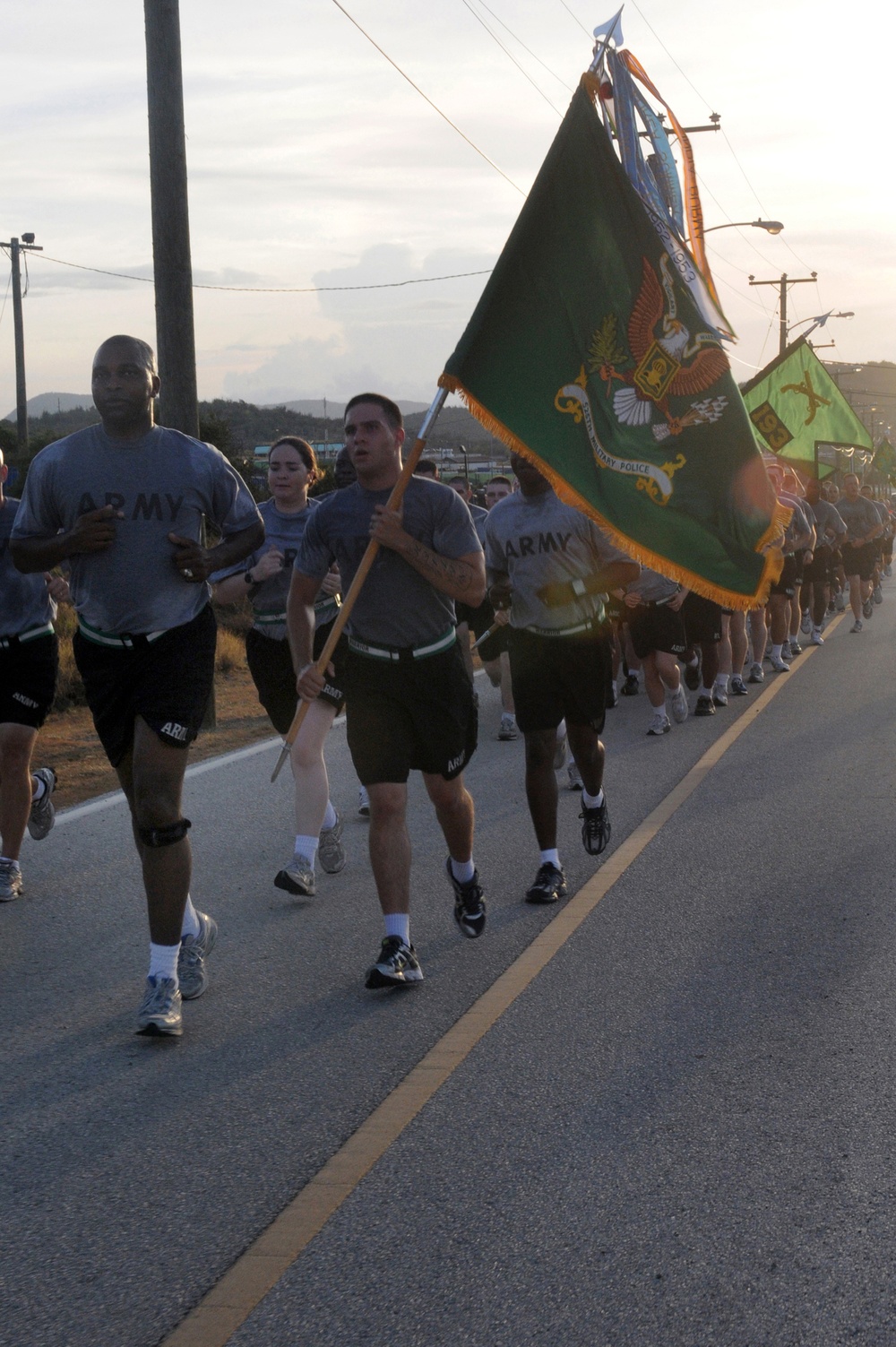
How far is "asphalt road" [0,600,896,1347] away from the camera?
3.37 meters

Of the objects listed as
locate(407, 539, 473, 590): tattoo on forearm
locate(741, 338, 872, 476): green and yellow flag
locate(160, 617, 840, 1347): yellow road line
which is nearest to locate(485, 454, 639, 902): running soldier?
locate(160, 617, 840, 1347): yellow road line

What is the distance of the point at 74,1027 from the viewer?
17.2 ft

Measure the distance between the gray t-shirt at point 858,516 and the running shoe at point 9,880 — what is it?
14.6m

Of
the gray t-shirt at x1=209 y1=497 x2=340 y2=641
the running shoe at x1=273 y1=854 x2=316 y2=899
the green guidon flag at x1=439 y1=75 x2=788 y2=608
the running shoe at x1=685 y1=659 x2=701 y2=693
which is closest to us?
the green guidon flag at x1=439 y1=75 x2=788 y2=608

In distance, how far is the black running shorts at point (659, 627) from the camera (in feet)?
39.5

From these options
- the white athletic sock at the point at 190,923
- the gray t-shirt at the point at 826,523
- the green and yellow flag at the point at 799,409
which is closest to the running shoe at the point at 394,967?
the white athletic sock at the point at 190,923

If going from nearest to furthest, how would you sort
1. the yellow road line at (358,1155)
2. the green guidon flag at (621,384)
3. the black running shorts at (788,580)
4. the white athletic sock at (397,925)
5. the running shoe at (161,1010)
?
1. the yellow road line at (358,1155)
2. the running shoe at (161,1010)
3. the white athletic sock at (397,925)
4. the green guidon flag at (621,384)
5. the black running shorts at (788,580)

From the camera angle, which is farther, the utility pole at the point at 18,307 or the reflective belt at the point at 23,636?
the utility pole at the point at 18,307

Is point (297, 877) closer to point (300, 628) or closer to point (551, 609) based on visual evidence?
point (300, 628)

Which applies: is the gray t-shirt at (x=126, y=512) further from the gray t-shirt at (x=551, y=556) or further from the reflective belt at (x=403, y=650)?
the gray t-shirt at (x=551, y=556)

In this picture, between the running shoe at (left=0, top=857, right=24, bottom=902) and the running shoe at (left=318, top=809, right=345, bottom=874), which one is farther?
the running shoe at (left=318, top=809, right=345, bottom=874)

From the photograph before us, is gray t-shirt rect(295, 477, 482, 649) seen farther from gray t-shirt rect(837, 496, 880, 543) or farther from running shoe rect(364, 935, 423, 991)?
gray t-shirt rect(837, 496, 880, 543)

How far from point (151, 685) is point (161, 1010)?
3.41 feet

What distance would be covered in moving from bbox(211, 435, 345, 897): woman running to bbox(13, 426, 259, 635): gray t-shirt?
173 cm
